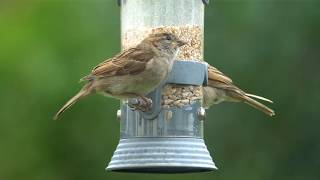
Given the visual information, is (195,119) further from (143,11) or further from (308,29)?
(308,29)

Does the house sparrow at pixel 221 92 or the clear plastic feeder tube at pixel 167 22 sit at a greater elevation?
the clear plastic feeder tube at pixel 167 22

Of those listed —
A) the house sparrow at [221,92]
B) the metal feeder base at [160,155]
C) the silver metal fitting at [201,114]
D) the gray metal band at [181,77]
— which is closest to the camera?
the metal feeder base at [160,155]

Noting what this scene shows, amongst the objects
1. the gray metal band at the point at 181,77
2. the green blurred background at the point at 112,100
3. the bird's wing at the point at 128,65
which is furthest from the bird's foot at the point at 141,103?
the green blurred background at the point at 112,100

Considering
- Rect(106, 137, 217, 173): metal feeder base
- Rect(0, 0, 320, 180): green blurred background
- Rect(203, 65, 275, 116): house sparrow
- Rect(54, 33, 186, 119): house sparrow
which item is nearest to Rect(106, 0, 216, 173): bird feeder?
Rect(106, 137, 217, 173): metal feeder base

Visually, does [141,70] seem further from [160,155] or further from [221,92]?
[221,92]

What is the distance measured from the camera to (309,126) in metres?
13.3

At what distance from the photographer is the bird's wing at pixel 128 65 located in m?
10.6

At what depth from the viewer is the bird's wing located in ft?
34.6

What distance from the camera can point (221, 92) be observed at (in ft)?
38.4

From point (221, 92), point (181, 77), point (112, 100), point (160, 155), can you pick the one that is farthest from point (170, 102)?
point (112, 100)

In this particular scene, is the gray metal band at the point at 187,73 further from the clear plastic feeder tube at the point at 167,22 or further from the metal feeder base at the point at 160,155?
the metal feeder base at the point at 160,155

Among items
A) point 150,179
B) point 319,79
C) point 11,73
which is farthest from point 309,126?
point 11,73

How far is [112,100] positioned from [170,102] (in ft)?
6.87

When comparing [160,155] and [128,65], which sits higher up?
[128,65]
